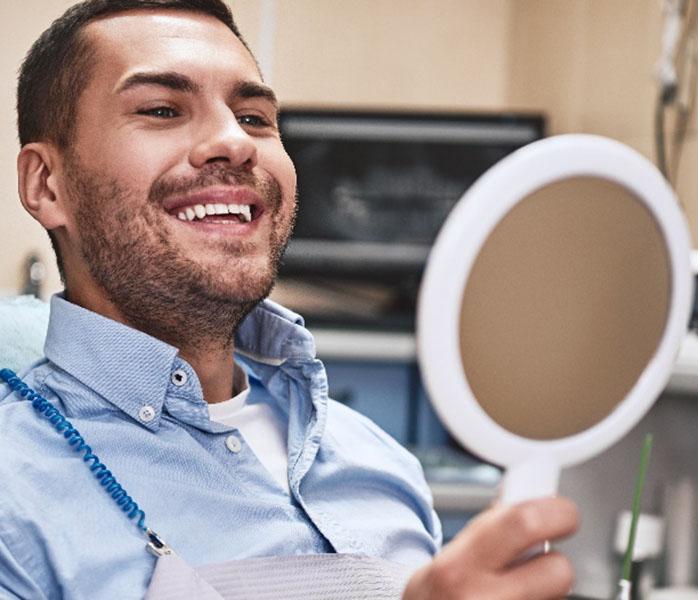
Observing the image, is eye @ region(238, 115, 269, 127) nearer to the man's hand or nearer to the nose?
the nose

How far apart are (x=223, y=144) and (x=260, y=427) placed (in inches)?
13.2

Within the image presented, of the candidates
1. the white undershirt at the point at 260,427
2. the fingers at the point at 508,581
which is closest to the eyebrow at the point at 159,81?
the white undershirt at the point at 260,427

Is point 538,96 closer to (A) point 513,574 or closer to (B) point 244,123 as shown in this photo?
(B) point 244,123

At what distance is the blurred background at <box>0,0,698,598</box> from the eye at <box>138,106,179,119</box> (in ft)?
4.23

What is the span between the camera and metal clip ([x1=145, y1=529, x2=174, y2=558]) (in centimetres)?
96

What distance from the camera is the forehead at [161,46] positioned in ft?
3.77

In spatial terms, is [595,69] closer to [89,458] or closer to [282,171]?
[282,171]

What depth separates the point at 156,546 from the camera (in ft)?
3.17

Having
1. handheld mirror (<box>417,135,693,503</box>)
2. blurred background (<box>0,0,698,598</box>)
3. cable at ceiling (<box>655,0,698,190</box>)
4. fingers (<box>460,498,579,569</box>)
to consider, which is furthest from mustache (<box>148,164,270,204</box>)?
cable at ceiling (<box>655,0,698,190</box>)

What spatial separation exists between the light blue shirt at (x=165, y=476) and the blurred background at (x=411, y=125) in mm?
1260

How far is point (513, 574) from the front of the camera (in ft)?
2.01

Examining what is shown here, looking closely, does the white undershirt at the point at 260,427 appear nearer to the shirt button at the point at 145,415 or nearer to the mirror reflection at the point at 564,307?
the shirt button at the point at 145,415


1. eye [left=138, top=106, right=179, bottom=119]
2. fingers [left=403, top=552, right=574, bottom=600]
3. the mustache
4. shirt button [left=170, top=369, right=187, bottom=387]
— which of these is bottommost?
shirt button [left=170, top=369, right=187, bottom=387]

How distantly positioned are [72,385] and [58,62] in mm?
380
